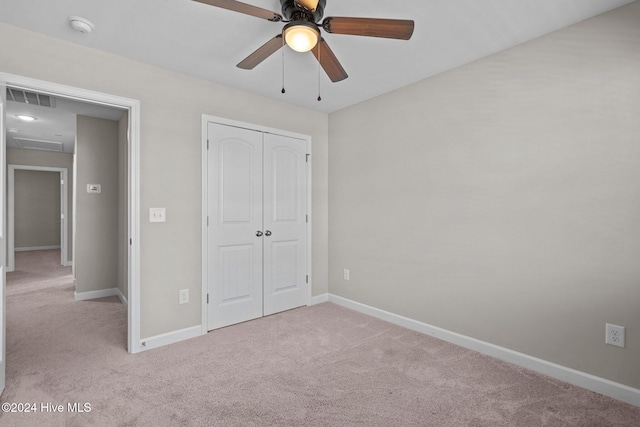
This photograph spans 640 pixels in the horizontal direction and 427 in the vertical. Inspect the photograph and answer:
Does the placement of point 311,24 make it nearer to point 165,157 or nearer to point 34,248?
point 165,157

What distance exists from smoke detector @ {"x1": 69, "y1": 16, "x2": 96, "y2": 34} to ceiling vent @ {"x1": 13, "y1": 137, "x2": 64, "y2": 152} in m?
5.25

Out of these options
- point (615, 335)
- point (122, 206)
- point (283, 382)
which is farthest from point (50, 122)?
point (615, 335)

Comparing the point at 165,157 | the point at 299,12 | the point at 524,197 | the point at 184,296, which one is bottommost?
the point at 184,296

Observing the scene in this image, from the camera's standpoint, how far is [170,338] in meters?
2.79

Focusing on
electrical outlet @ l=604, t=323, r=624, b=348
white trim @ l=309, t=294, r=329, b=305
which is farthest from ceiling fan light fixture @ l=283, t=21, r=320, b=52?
white trim @ l=309, t=294, r=329, b=305

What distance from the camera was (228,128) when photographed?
3.19 metres

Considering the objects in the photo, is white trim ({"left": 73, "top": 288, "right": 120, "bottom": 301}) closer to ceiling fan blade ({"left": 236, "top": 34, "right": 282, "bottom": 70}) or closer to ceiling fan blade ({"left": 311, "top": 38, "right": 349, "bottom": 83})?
ceiling fan blade ({"left": 236, "top": 34, "right": 282, "bottom": 70})

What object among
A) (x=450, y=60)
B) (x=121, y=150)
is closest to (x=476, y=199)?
(x=450, y=60)

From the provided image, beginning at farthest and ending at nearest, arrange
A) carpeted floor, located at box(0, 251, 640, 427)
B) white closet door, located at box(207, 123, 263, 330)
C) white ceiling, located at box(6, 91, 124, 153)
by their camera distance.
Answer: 1. white ceiling, located at box(6, 91, 124, 153)
2. white closet door, located at box(207, 123, 263, 330)
3. carpeted floor, located at box(0, 251, 640, 427)

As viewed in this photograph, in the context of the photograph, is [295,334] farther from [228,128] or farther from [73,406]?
[228,128]

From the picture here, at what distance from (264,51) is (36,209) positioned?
1039cm

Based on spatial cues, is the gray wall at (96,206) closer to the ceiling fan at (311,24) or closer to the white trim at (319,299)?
the white trim at (319,299)

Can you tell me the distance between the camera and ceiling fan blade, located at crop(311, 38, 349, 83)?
1.87 m

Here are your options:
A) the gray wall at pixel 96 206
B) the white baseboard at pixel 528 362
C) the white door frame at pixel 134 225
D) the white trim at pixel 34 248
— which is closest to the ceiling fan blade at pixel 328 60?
the white door frame at pixel 134 225
